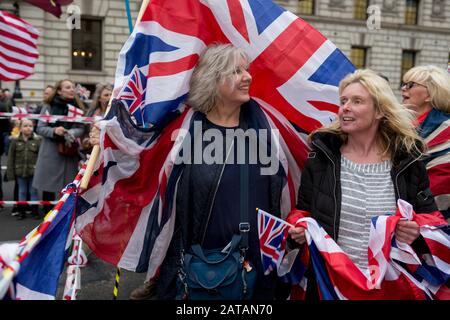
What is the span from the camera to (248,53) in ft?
9.46

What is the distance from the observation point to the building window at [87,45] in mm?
23422

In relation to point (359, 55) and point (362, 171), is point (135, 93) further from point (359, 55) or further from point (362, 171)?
point (359, 55)

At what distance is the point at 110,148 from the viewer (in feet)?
8.23

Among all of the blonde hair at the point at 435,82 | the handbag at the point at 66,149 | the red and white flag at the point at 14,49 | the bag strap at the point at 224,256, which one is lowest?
the bag strap at the point at 224,256

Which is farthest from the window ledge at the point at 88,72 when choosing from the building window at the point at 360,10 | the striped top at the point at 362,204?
the striped top at the point at 362,204

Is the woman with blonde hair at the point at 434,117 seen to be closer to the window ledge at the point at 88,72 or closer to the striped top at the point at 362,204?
the striped top at the point at 362,204

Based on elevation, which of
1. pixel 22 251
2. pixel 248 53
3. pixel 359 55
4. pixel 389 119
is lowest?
pixel 22 251

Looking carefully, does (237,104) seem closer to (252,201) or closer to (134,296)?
(252,201)

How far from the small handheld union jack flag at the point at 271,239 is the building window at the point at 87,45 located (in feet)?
75.9

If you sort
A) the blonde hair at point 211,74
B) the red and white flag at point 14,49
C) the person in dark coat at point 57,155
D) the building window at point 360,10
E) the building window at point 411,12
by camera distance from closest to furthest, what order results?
1. the blonde hair at point 211,74
2. the person in dark coat at point 57,155
3. the red and white flag at point 14,49
4. the building window at point 360,10
5. the building window at point 411,12

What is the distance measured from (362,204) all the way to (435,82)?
4.50 feet

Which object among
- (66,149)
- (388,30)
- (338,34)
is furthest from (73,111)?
(388,30)
